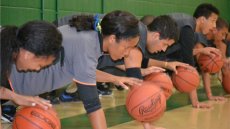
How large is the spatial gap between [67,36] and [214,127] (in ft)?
5.34

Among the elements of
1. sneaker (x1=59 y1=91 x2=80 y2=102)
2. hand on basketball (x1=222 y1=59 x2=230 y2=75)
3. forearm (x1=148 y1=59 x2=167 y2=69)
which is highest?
forearm (x1=148 y1=59 x2=167 y2=69)

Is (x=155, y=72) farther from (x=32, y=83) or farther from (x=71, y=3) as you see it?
(x=71, y=3)

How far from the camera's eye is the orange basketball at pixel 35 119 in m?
2.54

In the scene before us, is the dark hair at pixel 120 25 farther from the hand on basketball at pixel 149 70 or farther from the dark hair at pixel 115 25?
the hand on basketball at pixel 149 70

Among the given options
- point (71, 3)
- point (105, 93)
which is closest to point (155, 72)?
point (105, 93)

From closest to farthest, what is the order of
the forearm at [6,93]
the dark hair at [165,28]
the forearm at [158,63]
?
the forearm at [6,93] → the dark hair at [165,28] → the forearm at [158,63]

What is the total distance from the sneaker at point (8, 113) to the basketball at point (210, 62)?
7.88 ft

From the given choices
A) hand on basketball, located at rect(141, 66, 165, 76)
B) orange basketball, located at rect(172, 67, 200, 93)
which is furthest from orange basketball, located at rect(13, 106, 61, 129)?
orange basketball, located at rect(172, 67, 200, 93)

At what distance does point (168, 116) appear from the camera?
4117mm

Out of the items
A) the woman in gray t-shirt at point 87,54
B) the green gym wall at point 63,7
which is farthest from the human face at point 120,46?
the green gym wall at point 63,7

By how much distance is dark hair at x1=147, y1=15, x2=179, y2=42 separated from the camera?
3500mm

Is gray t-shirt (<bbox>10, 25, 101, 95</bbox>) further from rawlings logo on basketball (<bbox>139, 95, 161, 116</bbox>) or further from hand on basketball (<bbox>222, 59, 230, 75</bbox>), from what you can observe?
hand on basketball (<bbox>222, 59, 230, 75</bbox>)

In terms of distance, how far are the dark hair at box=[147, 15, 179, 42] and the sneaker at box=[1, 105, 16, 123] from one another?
148 centimetres

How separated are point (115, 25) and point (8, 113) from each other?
63.7 inches
